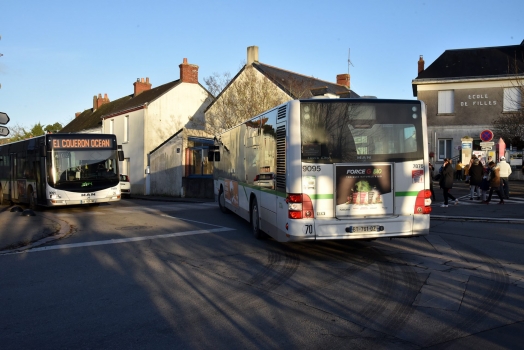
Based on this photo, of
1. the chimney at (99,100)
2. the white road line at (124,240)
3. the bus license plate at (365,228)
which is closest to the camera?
the bus license plate at (365,228)

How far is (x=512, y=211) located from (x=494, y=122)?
734 inches

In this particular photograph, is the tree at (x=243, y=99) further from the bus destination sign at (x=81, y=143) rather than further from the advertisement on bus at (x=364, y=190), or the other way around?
the advertisement on bus at (x=364, y=190)

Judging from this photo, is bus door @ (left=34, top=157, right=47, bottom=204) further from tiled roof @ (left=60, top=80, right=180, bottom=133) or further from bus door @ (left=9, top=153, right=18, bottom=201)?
tiled roof @ (left=60, top=80, right=180, bottom=133)

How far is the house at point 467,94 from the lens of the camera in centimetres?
3363

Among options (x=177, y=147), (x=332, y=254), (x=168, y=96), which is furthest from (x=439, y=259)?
(x=168, y=96)

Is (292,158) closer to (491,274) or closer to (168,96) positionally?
(491,274)

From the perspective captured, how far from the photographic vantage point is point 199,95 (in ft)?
129

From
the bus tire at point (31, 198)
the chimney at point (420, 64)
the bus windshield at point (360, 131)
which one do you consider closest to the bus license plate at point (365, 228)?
the bus windshield at point (360, 131)

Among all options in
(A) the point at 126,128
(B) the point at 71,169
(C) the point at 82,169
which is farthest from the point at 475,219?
(A) the point at 126,128

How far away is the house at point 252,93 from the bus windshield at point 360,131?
58.3ft

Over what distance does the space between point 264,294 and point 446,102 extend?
31696mm

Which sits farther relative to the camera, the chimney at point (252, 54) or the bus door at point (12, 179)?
the chimney at point (252, 54)

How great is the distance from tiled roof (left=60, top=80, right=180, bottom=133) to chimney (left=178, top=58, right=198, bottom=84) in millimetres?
611

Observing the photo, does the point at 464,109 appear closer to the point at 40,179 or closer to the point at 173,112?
the point at 173,112
